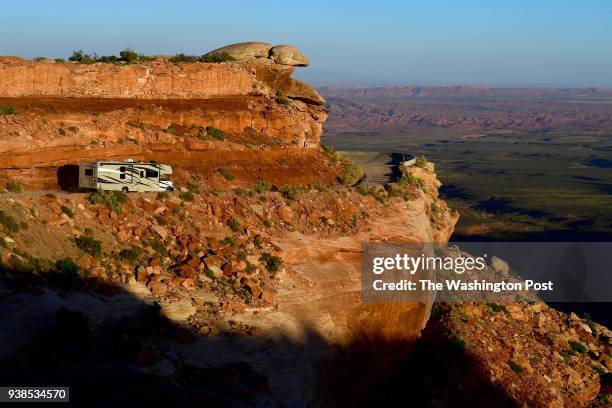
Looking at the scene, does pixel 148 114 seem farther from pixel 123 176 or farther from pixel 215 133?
pixel 123 176

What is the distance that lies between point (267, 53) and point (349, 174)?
6.21m

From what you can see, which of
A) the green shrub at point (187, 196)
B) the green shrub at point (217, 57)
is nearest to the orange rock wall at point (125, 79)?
the green shrub at point (217, 57)

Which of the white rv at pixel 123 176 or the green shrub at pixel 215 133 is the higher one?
the green shrub at pixel 215 133

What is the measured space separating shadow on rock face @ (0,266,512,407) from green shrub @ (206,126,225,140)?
1026 centimetres

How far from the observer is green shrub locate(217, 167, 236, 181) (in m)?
24.8

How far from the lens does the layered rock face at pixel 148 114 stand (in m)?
22.6

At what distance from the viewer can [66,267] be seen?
16297 millimetres

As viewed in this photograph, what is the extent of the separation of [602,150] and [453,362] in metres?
150

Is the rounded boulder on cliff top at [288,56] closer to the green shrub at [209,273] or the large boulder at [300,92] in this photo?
the large boulder at [300,92]

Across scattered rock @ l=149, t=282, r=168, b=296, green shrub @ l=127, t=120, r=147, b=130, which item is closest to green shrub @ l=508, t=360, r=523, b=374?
scattered rock @ l=149, t=282, r=168, b=296

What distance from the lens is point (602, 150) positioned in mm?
160750

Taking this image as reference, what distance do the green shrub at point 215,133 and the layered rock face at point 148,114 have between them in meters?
0.04

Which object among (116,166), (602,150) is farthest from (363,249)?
(602,150)

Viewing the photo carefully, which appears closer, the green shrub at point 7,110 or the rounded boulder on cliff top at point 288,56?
the green shrub at point 7,110
